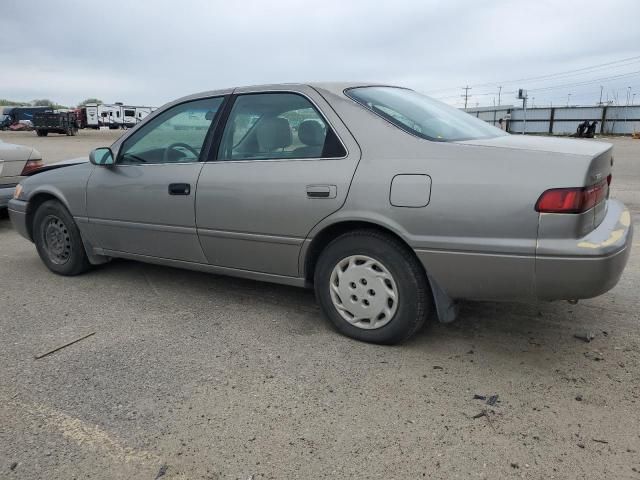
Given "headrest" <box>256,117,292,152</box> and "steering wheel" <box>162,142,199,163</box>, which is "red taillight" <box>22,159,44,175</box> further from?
"headrest" <box>256,117,292,152</box>

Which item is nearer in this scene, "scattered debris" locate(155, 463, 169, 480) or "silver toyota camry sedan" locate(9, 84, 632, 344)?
"scattered debris" locate(155, 463, 169, 480)

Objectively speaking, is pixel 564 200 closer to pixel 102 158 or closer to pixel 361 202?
pixel 361 202

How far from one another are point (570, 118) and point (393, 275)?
3845 cm

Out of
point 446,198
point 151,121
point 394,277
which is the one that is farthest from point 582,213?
point 151,121

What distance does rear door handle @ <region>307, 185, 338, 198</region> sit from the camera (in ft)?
10.1

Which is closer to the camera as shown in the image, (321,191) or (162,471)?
(162,471)

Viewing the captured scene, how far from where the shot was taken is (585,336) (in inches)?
127

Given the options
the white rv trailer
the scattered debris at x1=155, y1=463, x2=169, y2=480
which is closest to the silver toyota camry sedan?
the scattered debris at x1=155, y1=463, x2=169, y2=480

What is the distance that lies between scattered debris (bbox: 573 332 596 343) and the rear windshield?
135 cm

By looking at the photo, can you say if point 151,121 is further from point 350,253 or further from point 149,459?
point 149,459

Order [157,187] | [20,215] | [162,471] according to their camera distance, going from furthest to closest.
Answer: [20,215]
[157,187]
[162,471]

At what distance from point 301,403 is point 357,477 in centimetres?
59

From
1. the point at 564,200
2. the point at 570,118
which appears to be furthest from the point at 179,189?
the point at 570,118

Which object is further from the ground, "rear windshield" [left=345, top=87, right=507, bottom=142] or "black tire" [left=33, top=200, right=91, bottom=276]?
"rear windshield" [left=345, top=87, right=507, bottom=142]
